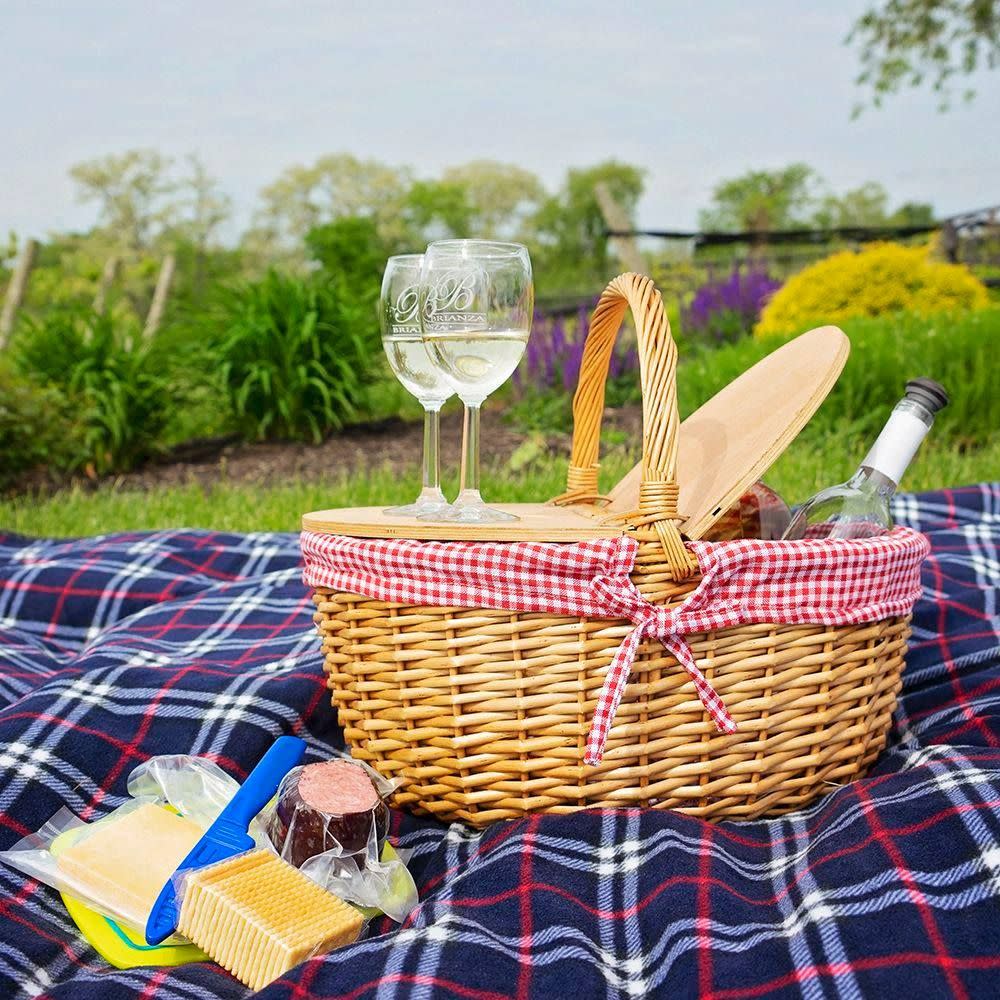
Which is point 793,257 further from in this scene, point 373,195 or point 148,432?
point 373,195

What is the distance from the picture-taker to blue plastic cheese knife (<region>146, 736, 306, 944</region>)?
3.89ft

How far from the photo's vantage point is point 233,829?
→ 1.31 metres

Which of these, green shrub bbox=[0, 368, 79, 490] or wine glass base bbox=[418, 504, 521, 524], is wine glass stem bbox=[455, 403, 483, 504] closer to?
wine glass base bbox=[418, 504, 521, 524]

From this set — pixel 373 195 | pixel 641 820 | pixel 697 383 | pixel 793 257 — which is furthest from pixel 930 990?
pixel 373 195

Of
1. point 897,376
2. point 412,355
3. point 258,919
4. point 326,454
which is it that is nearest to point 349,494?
point 326,454

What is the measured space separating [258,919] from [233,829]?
21 cm

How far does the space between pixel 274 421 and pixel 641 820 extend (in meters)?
5.40

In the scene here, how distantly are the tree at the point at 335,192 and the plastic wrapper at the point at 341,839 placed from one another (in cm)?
3595

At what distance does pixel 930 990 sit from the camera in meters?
0.98

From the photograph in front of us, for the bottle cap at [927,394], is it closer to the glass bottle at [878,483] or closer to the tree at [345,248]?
the glass bottle at [878,483]

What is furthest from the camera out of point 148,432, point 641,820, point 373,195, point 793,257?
point 373,195

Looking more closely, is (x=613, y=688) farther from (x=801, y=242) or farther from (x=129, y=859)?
(x=801, y=242)

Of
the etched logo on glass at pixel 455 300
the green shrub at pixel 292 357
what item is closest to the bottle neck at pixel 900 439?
the etched logo on glass at pixel 455 300

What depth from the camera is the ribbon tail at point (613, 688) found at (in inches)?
50.0
